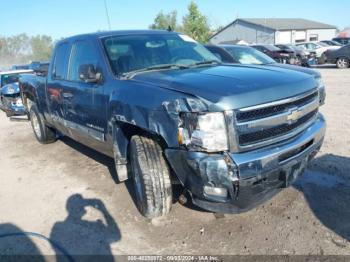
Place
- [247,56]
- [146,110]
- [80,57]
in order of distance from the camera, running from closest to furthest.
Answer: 1. [146,110]
2. [80,57]
3. [247,56]

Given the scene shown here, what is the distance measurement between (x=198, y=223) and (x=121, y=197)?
1192 mm

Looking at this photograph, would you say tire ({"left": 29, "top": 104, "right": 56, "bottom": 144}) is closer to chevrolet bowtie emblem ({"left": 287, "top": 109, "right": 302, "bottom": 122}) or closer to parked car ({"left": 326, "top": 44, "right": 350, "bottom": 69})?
chevrolet bowtie emblem ({"left": 287, "top": 109, "right": 302, "bottom": 122})

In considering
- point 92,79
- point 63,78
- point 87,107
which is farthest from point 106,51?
point 63,78

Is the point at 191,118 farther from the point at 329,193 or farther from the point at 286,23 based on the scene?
the point at 286,23

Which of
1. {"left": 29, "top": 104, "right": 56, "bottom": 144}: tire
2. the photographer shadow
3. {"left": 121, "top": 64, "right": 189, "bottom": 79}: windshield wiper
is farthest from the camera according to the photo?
{"left": 29, "top": 104, "right": 56, "bottom": 144}: tire

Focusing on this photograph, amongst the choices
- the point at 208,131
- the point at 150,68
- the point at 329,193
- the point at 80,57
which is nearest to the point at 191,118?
the point at 208,131

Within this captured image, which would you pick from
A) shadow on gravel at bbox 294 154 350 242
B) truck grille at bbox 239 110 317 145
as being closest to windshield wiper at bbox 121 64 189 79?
truck grille at bbox 239 110 317 145

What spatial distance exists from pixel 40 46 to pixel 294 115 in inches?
2391

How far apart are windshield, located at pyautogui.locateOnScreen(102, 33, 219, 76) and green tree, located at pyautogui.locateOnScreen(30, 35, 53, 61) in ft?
174

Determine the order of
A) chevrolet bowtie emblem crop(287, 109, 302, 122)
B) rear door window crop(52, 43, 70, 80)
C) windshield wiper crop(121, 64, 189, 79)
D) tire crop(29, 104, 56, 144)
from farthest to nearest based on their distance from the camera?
tire crop(29, 104, 56, 144) → rear door window crop(52, 43, 70, 80) → windshield wiper crop(121, 64, 189, 79) → chevrolet bowtie emblem crop(287, 109, 302, 122)

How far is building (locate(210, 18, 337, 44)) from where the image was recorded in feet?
177

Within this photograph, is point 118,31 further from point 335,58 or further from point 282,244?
point 335,58

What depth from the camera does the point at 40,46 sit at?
58094 millimetres

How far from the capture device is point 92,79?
163 inches
